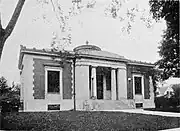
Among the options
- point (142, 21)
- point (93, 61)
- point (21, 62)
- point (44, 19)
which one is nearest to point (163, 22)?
point (142, 21)

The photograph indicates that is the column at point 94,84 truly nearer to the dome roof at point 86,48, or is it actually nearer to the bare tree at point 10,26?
the dome roof at point 86,48

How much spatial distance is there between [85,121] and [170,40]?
56.8 inches

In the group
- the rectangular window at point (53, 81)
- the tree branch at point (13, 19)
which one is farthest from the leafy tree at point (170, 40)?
the tree branch at point (13, 19)

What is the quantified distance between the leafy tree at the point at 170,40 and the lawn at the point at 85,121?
74cm

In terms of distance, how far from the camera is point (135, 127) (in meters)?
2.91

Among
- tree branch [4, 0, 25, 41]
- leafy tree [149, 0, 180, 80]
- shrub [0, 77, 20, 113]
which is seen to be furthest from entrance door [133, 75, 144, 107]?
tree branch [4, 0, 25, 41]

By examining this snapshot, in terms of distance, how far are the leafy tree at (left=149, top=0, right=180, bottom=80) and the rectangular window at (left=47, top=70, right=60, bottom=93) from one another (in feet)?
4.12

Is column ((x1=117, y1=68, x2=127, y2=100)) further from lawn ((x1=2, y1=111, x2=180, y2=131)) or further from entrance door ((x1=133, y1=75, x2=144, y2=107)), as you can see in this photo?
lawn ((x1=2, y1=111, x2=180, y2=131))

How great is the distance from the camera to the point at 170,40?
2.95m

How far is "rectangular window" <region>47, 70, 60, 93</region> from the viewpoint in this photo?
2775 millimetres

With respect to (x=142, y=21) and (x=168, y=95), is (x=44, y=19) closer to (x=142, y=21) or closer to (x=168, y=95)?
(x=142, y=21)

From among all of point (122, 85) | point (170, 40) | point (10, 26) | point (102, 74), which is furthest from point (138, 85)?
point (10, 26)


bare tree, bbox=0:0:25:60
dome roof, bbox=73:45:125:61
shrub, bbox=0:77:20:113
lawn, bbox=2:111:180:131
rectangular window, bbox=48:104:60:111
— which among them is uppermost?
bare tree, bbox=0:0:25:60

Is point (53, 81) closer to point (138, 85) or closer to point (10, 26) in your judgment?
point (10, 26)
